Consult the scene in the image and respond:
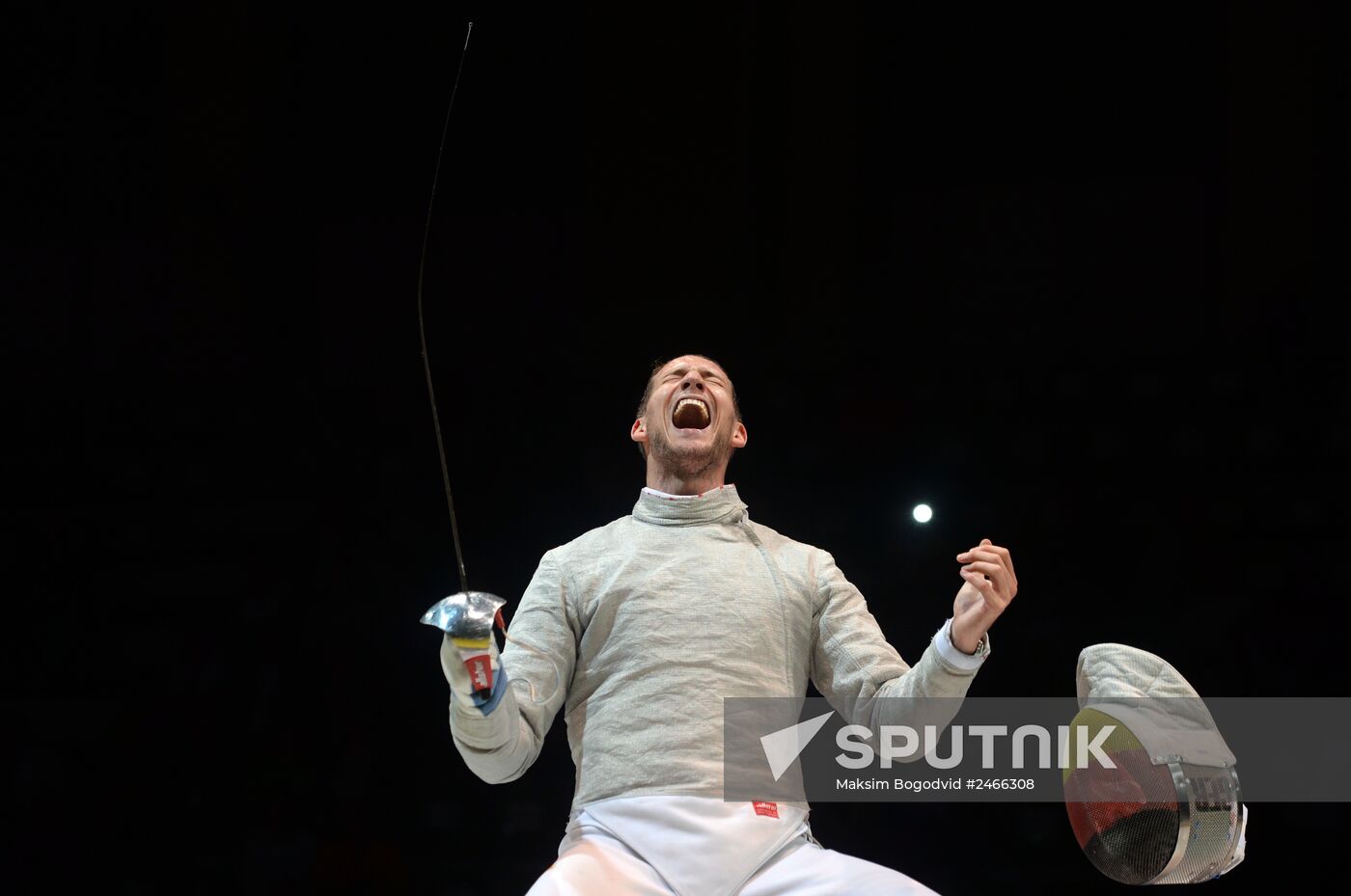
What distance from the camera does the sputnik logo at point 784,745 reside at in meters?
1.70

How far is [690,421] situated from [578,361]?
0.86 m

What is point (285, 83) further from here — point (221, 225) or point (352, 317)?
point (352, 317)

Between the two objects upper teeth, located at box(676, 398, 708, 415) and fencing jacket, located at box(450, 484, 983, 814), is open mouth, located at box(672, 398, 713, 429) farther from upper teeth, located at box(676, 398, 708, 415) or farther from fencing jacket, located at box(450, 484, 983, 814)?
fencing jacket, located at box(450, 484, 983, 814)

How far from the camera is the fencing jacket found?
165 centimetres

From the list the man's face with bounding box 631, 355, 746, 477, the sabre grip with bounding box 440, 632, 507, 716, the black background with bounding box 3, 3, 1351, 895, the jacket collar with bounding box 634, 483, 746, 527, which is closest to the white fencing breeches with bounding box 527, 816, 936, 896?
the sabre grip with bounding box 440, 632, 507, 716

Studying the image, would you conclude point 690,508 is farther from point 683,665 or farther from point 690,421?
point 683,665

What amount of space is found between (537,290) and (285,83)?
80 centimetres

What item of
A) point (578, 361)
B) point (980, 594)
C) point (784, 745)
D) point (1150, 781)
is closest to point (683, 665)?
point (784, 745)

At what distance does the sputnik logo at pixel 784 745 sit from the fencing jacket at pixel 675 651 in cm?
6

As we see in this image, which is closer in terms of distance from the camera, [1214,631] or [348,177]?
[1214,631]

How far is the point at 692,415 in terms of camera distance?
79.5 inches

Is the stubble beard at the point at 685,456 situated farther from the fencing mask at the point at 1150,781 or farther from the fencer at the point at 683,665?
the fencing mask at the point at 1150,781

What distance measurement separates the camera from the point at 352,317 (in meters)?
2.86

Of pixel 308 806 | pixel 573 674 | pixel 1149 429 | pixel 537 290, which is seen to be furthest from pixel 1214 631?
pixel 308 806
